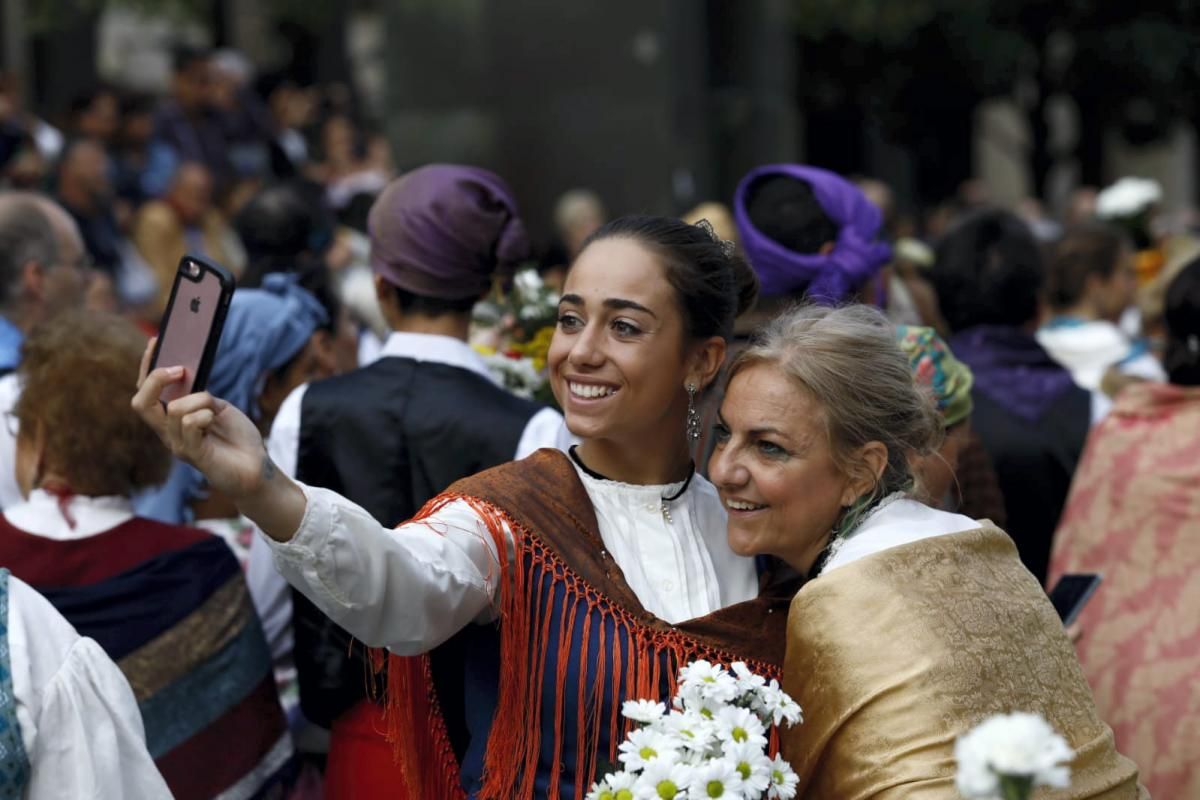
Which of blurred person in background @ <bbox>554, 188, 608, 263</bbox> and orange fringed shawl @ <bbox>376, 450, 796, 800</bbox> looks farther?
blurred person in background @ <bbox>554, 188, 608, 263</bbox>

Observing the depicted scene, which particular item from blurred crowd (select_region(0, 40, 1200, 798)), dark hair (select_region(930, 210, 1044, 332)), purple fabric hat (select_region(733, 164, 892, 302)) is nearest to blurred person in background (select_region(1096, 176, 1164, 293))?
blurred crowd (select_region(0, 40, 1200, 798))

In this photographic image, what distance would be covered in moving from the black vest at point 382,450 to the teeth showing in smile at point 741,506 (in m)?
0.92

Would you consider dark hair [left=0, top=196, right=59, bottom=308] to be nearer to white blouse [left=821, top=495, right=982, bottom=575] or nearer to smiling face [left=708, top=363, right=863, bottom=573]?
smiling face [left=708, top=363, right=863, bottom=573]

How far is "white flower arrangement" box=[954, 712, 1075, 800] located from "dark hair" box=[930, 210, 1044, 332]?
12.1 ft

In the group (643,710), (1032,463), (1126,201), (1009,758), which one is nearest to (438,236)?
(643,710)

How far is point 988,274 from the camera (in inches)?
223

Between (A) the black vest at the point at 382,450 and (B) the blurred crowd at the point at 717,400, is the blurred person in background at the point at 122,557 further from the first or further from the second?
(A) the black vest at the point at 382,450

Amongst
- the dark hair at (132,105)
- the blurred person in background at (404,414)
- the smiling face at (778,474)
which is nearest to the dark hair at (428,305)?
the blurred person in background at (404,414)

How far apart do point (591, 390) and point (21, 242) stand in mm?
2390

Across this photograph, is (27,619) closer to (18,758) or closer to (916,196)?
(18,758)

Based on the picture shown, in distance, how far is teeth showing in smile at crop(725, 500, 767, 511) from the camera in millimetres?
3283

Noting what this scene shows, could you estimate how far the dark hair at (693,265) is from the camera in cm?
338

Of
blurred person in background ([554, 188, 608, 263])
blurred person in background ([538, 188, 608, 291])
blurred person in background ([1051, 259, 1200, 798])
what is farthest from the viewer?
blurred person in background ([554, 188, 608, 263])

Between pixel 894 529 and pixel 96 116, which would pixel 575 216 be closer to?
pixel 96 116
